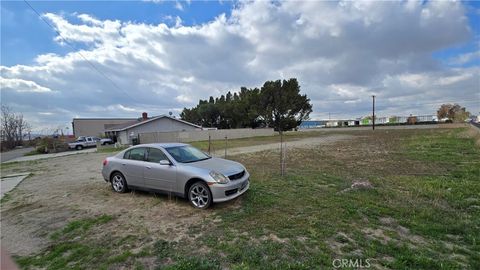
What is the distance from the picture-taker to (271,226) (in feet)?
13.6

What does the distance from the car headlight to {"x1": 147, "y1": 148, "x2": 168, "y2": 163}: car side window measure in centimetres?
143

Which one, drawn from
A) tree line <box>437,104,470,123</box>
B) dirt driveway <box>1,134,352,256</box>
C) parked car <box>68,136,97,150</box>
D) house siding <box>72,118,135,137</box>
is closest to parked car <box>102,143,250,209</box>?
dirt driveway <box>1,134,352,256</box>

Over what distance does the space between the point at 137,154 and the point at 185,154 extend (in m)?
1.36

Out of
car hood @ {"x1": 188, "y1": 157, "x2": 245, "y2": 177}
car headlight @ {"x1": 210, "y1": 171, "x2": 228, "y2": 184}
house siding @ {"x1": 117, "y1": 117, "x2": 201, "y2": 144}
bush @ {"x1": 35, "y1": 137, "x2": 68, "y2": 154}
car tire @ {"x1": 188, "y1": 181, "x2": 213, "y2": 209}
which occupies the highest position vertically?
house siding @ {"x1": 117, "y1": 117, "x2": 201, "y2": 144}

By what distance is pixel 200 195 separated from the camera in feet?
17.2

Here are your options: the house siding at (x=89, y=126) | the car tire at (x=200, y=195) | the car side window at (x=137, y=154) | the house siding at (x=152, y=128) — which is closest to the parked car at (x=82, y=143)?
the house siding at (x=152, y=128)

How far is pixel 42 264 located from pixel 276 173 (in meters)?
6.61

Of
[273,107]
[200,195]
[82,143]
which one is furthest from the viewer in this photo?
[273,107]

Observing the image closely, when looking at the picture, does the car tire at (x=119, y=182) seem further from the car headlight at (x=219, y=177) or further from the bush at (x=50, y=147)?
the bush at (x=50, y=147)

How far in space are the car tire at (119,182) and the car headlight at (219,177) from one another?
2.97 meters

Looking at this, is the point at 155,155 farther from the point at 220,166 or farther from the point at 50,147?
the point at 50,147

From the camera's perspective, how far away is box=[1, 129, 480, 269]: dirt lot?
3256mm

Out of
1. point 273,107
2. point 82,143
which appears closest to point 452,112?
point 273,107

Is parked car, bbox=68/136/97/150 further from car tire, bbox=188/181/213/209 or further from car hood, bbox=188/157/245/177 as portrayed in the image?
car tire, bbox=188/181/213/209
